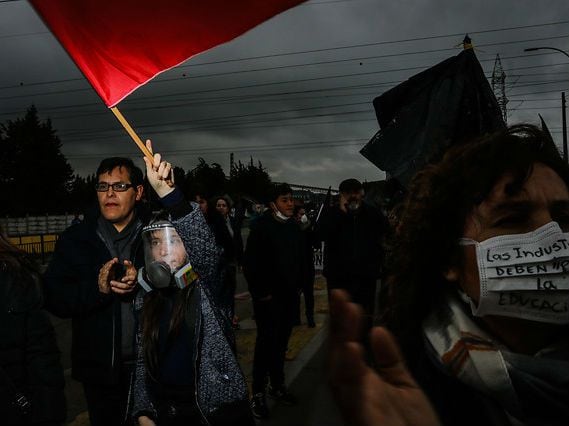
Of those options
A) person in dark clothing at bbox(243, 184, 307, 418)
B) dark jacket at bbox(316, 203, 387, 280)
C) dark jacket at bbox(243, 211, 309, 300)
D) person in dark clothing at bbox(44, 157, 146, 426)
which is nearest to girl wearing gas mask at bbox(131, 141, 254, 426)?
person in dark clothing at bbox(44, 157, 146, 426)

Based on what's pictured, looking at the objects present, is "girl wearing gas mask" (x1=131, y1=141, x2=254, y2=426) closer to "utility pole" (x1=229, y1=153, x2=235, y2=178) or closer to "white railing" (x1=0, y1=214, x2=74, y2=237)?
"white railing" (x1=0, y1=214, x2=74, y2=237)

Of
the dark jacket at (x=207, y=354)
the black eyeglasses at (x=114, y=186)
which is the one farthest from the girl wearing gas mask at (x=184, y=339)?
the black eyeglasses at (x=114, y=186)

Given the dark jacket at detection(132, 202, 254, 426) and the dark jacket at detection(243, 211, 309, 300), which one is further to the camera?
the dark jacket at detection(243, 211, 309, 300)

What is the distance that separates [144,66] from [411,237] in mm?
1770

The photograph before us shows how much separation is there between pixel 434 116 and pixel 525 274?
1716 mm

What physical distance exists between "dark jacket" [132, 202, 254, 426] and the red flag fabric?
762 mm

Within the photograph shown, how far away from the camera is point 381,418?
745mm

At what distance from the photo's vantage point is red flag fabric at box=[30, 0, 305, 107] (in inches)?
94.3

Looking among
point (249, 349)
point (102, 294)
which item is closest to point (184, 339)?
point (102, 294)

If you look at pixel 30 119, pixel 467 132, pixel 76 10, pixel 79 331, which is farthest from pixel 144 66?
pixel 30 119

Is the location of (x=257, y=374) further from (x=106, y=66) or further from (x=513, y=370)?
(x=513, y=370)

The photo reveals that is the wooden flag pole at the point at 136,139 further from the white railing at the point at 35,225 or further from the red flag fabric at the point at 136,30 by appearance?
the white railing at the point at 35,225

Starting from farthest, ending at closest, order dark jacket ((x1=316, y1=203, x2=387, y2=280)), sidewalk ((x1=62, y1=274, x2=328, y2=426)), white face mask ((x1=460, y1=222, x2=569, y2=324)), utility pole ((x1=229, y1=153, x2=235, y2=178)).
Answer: utility pole ((x1=229, y1=153, x2=235, y2=178)) < dark jacket ((x1=316, y1=203, x2=387, y2=280)) < sidewalk ((x1=62, y1=274, x2=328, y2=426)) < white face mask ((x1=460, y1=222, x2=569, y2=324))

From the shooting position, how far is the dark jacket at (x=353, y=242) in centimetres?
564
